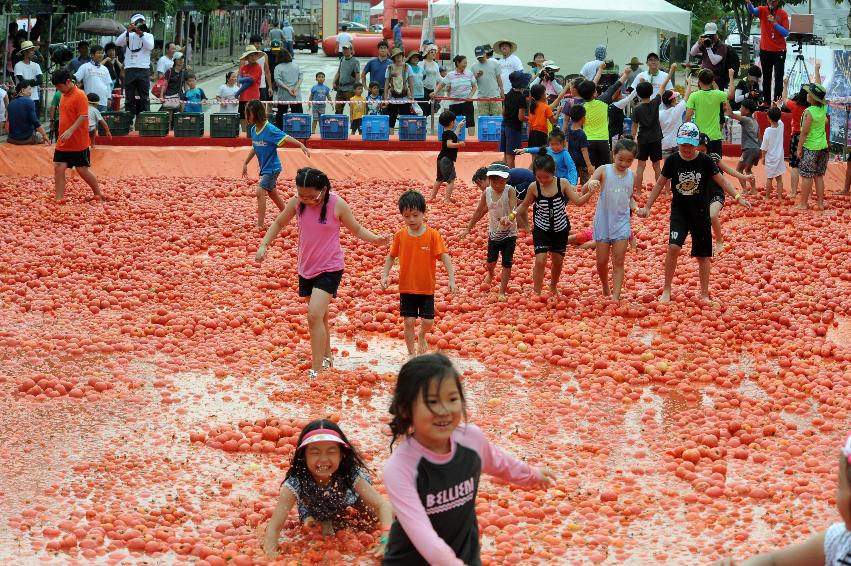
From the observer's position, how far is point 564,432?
892 cm

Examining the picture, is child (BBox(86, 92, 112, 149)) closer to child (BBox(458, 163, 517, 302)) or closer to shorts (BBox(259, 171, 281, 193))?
shorts (BBox(259, 171, 281, 193))

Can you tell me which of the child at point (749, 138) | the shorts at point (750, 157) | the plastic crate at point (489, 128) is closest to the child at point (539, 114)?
the child at point (749, 138)

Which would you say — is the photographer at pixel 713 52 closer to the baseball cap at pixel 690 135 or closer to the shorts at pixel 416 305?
the baseball cap at pixel 690 135

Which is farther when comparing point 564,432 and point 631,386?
point 631,386

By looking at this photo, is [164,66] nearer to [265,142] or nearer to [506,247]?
[265,142]

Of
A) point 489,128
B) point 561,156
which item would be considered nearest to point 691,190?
point 561,156

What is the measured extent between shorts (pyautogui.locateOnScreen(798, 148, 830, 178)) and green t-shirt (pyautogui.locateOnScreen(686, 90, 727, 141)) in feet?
4.42

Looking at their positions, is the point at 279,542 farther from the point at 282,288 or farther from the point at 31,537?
the point at 282,288

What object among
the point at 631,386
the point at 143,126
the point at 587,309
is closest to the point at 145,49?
the point at 143,126

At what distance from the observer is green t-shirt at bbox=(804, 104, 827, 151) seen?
1756 centimetres

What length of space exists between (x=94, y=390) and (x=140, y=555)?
328cm

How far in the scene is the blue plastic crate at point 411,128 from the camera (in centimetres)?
2286

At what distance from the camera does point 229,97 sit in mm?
24484

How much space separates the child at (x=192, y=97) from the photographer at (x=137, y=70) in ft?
2.77
